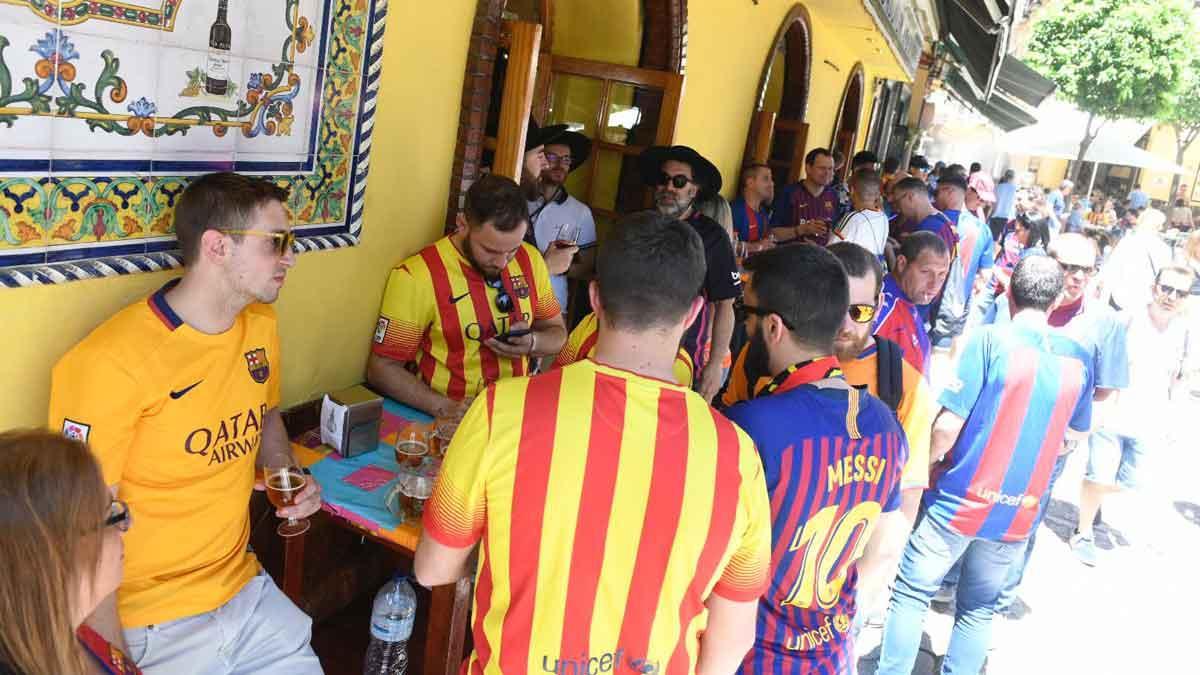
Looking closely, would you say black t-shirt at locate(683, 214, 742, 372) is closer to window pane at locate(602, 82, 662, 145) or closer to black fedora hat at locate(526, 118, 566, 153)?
black fedora hat at locate(526, 118, 566, 153)

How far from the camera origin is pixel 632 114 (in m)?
5.13

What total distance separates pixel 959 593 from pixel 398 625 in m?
2.08

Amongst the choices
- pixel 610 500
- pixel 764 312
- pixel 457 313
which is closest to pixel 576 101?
pixel 457 313

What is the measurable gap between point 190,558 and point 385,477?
1.94 ft

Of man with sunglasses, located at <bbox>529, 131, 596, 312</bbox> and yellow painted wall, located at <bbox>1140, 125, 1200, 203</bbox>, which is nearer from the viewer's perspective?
man with sunglasses, located at <bbox>529, 131, 596, 312</bbox>

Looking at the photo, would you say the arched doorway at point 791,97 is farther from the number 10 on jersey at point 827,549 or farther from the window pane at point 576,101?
the number 10 on jersey at point 827,549

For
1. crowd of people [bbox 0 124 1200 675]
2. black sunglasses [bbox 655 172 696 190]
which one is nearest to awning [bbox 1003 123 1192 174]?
black sunglasses [bbox 655 172 696 190]

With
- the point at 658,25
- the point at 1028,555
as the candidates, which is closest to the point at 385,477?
the point at 1028,555

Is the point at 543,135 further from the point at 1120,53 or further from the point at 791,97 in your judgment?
the point at 1120,53

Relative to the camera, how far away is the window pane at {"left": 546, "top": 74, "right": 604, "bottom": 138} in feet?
17.4

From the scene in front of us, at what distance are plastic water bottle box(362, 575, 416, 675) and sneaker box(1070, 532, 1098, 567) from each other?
13.1ft

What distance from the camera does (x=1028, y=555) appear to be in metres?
3.88

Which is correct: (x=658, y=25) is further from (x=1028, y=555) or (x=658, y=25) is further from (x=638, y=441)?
(x=638, y=441)

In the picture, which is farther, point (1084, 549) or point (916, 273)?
point (1084, 549)
